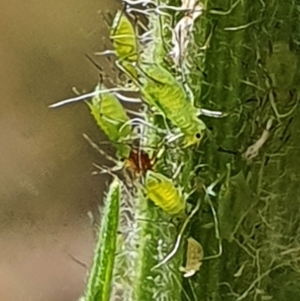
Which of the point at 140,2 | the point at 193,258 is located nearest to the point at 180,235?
the point at 193,258

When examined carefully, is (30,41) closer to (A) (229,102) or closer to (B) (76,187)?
(B) (76,187)

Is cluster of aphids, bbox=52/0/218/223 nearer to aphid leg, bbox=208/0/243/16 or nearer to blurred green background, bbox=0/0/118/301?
aphid leg, bbox=208/0/243/16

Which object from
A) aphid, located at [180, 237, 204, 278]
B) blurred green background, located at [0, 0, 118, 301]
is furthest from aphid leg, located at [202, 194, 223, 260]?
blurred green background, located at [0, 0, 118, 301]

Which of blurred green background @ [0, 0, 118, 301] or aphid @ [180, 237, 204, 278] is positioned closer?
aphid @ [180, 237, 204, 278]

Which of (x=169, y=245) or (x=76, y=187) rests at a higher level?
(x=169, y=245)

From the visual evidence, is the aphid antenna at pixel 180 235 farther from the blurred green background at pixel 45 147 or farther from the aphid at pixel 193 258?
the blurred green background at pixel 45 147

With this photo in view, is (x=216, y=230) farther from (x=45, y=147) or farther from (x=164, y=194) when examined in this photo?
(x=45, y=147)

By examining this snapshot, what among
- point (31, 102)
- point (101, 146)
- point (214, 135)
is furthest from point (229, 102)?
point (31, 102)
